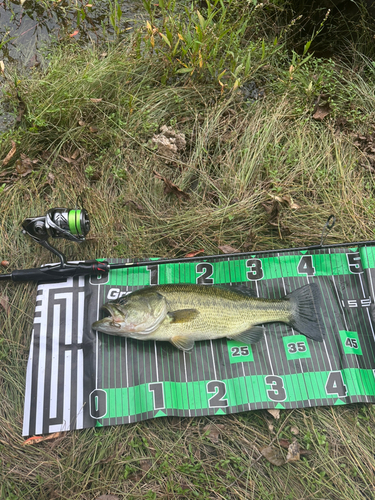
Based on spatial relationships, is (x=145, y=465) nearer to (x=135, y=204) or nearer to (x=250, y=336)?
(x=250, y=336)

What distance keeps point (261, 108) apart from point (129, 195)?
1976 millimetres

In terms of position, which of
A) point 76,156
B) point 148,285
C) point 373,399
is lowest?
point 373,399

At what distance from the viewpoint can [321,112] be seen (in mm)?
4121

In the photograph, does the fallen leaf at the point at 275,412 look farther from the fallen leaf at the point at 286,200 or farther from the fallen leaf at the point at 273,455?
the fallen leaf at the point at 286,200

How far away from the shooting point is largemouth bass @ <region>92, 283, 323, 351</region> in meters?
3.04

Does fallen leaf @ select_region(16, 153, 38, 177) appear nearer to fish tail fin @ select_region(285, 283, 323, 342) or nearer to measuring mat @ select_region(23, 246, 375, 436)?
measuring mat @ select_region(23, 246, 375, 436)

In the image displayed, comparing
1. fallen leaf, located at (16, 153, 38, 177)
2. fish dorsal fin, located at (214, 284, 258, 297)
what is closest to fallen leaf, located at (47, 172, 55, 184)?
fallen leaf, located at (16, 153, 38, 177)

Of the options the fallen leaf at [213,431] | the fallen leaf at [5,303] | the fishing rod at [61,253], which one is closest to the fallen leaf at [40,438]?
the fallen leaf at [5,303]

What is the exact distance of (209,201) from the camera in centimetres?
380

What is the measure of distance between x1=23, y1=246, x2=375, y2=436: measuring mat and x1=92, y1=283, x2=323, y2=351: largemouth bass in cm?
15

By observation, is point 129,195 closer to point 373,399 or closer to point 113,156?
point 113,156

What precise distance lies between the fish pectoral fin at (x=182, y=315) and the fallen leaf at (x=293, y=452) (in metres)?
1.45

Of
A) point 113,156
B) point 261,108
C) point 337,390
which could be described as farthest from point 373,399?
point 113,156

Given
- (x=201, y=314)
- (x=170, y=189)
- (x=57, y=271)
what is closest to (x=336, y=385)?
(x=201, y=314)
